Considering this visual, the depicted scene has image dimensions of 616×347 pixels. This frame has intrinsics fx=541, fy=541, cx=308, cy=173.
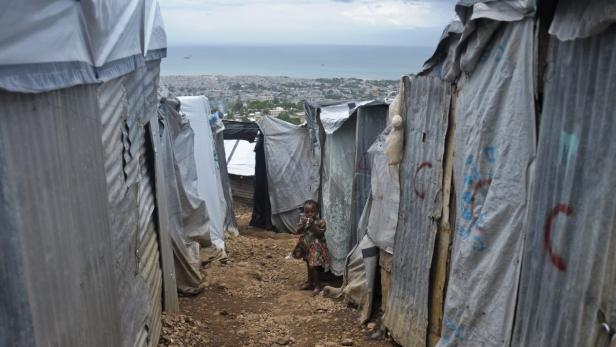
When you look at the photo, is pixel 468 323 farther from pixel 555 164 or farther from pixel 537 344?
pixel 555 164

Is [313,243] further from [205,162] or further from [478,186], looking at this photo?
[478,186]

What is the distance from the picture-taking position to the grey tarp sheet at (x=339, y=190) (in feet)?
24.0

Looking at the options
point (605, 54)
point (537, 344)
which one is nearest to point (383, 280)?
point (537, 344)

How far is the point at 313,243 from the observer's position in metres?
7.20

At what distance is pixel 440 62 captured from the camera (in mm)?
4422

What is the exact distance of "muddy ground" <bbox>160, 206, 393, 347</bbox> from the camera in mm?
5543

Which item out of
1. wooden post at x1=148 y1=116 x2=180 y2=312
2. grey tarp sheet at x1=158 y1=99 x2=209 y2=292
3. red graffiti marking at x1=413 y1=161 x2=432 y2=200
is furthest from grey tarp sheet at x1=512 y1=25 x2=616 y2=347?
grey tarp sheet at x1=158 y1=99 x2=209 y2=292

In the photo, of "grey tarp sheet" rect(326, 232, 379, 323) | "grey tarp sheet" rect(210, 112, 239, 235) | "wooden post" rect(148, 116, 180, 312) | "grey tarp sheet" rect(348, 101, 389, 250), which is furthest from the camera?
"grey tarp sheet" rect(210, 112, 239, 235)

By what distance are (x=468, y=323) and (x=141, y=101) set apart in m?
3.24

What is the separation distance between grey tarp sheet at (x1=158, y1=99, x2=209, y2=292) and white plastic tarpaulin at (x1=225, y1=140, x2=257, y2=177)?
5.60 meters

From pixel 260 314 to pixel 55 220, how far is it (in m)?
4.46

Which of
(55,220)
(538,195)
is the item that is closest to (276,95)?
(538,195)

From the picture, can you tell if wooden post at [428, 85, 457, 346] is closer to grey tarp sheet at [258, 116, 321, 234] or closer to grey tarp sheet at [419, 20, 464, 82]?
grey tarp sheet at [419, 20, 464, 82]

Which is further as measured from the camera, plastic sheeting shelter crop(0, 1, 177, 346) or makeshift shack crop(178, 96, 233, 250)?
makeshift shack crop(178, 96, 233, 250)
